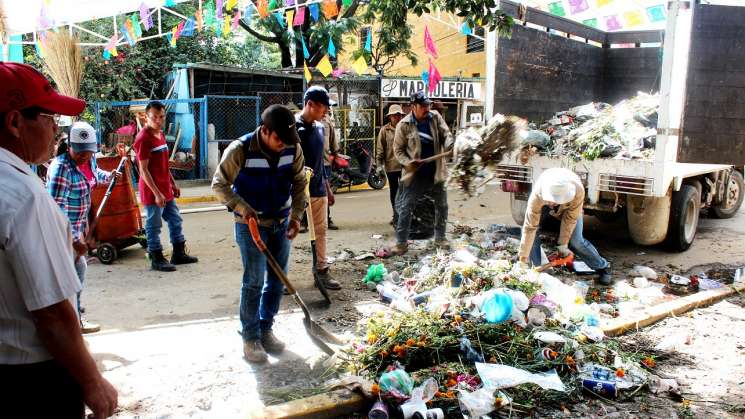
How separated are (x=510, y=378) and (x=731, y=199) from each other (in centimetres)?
756

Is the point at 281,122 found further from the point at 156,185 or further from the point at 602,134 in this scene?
the point at 602,134

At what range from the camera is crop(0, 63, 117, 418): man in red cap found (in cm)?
156

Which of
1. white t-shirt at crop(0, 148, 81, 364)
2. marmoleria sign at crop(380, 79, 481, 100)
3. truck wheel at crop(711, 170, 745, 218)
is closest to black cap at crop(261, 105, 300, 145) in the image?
white t-shirt at crop(0, 148, 81, 364)

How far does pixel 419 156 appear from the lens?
269 inches

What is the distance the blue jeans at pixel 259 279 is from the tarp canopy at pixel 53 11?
595 centimetres

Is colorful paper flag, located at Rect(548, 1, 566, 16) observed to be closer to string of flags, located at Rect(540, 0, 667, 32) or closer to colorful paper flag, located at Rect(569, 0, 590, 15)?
string of flags, located at Rect(540, 0, 667, 32)

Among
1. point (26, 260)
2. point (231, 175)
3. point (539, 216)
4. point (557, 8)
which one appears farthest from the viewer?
point (557, 8)

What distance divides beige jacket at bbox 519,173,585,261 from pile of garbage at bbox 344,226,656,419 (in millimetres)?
574

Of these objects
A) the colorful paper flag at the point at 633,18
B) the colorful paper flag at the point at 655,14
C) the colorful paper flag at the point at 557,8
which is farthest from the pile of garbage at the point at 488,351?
the colorful paper flag at the point at 655,14

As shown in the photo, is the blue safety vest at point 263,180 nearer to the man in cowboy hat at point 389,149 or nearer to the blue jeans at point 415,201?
the blue jeans at point 415,201

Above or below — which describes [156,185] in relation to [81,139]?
below

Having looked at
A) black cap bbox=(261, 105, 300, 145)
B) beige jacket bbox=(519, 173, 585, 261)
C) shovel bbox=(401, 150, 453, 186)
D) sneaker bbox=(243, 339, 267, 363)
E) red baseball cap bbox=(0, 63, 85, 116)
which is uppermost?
red baseball cap bbox=(0, 63, 85, 116)

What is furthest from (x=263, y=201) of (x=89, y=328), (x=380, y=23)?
(x=380, y=23)

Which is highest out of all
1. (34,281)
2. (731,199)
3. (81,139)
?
(81,139)
